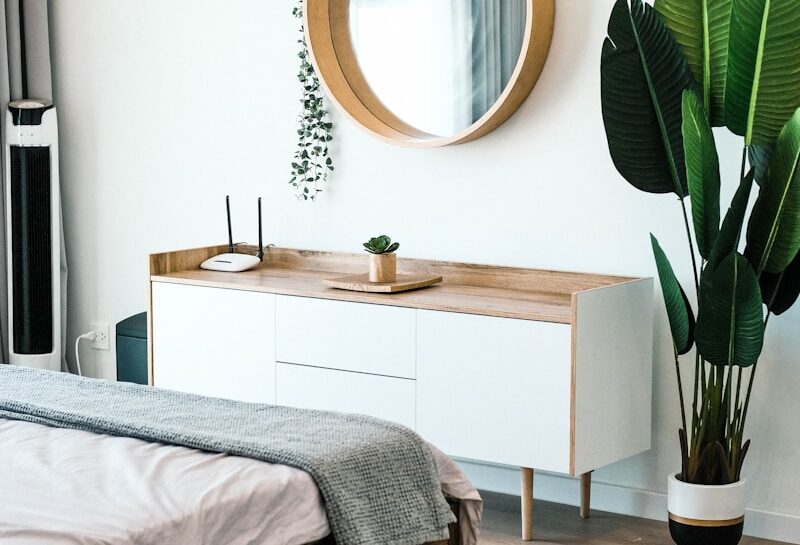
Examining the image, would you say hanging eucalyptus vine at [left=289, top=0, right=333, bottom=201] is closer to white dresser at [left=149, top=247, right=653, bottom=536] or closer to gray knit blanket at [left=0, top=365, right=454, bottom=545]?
white dresser at [left=149, top=247, right=653, bottom=536]

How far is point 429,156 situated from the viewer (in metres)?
3.54

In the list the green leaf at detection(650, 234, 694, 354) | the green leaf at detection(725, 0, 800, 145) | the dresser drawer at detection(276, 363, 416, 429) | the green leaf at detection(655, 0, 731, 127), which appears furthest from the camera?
the dresser drawer at detection(276, 363, 416, 429)

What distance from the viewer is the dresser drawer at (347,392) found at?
313 cm

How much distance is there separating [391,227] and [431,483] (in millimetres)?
1621

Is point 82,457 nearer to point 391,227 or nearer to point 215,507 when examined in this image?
point 215,507

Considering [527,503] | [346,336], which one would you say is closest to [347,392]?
[346,336]

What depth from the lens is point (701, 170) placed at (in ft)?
8.69

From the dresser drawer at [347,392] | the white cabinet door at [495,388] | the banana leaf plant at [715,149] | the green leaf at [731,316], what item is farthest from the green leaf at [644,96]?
the dresser drawer at [347,392]

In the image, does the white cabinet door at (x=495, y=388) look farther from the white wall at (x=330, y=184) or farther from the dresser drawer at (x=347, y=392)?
the white wall at (x=330, y=184)

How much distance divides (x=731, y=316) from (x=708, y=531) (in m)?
0.57

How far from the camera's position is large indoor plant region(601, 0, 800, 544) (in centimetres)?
259

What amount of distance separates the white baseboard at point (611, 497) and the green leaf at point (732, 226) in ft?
2.74

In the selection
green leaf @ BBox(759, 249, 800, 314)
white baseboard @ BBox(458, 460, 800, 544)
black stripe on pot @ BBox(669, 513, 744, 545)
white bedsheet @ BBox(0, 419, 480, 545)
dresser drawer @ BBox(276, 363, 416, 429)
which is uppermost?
green leaf @ BBox(759, 249, 800, 314)

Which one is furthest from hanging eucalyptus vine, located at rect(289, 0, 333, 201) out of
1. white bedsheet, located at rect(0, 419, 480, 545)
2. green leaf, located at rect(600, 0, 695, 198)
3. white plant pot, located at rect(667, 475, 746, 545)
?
white bedsheet, located at rect(0, 419, 480, 545)
